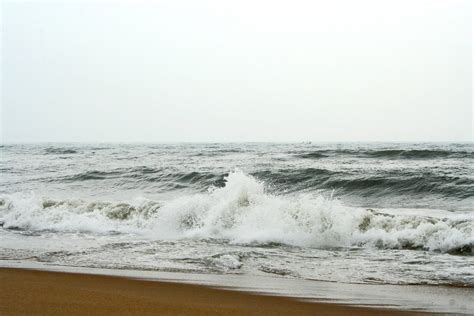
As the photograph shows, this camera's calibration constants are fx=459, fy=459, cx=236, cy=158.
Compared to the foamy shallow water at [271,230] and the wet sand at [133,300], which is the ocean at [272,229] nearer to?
the foamy shallow water at [271,230]

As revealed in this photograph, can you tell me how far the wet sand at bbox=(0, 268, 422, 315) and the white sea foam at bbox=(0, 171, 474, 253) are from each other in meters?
3.87

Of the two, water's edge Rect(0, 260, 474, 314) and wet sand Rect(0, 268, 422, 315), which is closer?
wet sand Rect(0, 268, 422, 315)

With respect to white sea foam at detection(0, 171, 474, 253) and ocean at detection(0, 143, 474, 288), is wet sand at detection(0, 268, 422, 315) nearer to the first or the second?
ocean at detection(0, 143, 474, 288)

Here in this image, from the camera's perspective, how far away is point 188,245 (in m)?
8.03

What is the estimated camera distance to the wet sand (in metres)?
3.78

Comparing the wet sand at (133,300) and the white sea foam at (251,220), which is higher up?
the wet sand at (133,300)

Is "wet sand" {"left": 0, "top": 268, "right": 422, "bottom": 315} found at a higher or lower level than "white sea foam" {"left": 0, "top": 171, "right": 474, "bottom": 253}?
higher

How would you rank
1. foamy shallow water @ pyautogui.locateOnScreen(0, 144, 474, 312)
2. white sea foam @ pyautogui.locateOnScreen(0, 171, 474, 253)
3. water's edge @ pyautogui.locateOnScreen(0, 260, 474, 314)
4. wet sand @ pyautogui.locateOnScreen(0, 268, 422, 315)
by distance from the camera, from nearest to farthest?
wet sand @ pyautogui.locateOnScreen(0, 268, 422, 315) → water's edge @ pyautogui.locateOnScreen(0, 260, 474, 314) → foamy shallow water @ pyautogui.locateOnScreen(0, 144, 474, 312) → white sea foam @ pyautogui.locateOnScreen(0, 171, 474, 253)

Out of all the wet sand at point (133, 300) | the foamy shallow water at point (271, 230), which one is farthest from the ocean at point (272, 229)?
the wet sand at point (133, 300)

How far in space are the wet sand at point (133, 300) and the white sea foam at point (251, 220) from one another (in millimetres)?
3868

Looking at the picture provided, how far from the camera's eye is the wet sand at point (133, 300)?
12.4ft

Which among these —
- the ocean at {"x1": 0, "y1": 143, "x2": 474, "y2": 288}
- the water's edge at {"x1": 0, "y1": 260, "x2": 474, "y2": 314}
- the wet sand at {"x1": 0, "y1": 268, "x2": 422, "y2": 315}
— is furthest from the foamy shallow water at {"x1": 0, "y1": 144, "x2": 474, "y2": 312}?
the wet sand at {"x1": 0, "y1": 268, "x2": 422, "y2": 315}

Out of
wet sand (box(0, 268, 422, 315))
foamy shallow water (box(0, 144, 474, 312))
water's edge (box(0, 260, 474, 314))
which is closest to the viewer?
wet sand (box(0, 268, 422, 315))

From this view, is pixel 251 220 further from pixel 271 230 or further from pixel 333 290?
pixel 333 290
